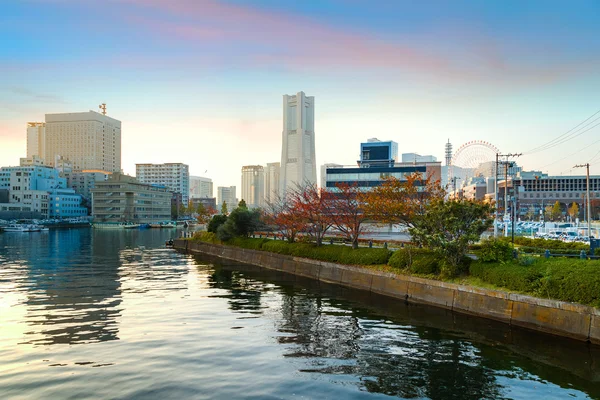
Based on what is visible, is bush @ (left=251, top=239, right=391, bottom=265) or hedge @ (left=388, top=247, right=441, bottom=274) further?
bush @ (left=251, top=239, right=391, bottom=265)

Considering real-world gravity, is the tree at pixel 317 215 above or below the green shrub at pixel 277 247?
above

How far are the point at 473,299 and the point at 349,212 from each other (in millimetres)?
18729

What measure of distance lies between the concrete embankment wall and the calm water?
1.02 meters

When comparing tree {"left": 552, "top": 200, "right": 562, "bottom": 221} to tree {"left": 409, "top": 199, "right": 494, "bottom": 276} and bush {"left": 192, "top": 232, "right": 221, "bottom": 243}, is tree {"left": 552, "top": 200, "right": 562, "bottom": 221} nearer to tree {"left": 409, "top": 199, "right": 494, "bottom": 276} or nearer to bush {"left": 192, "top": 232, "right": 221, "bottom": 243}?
bush {"left": 192, "top": 232, "right": 221, "bottom": 243}

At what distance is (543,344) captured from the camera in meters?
20.9

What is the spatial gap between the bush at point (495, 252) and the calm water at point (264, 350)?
4919mm

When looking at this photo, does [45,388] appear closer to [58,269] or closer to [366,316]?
[366,316]

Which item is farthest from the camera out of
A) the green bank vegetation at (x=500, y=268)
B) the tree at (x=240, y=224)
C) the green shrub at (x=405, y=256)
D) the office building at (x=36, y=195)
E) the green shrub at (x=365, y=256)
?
the office building at (x=36, y=195)

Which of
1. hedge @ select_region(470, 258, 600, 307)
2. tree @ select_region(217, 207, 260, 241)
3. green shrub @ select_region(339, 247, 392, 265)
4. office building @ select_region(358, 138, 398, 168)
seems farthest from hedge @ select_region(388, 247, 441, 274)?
office building @ select_region(358, 138, 398, 168)

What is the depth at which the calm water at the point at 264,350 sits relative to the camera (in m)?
15.1

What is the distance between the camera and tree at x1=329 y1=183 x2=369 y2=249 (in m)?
43.3

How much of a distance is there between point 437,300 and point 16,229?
132446 mm

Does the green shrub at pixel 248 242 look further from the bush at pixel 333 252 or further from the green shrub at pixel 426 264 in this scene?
the green shrub at pixel 426 264

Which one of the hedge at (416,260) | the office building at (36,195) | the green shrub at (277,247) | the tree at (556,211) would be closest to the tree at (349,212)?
the green shrub at (277,247)
